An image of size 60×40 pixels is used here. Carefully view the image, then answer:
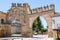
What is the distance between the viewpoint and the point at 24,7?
1473 centimetres

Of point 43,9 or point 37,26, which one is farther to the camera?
point 37,26

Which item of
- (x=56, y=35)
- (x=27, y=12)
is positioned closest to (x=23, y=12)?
(x=27, y=12)

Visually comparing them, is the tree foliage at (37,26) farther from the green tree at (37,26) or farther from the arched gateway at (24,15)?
the arched gateway at (24,15)

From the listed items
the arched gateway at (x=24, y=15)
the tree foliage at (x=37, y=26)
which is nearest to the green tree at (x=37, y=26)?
the tree foliage at (x=37, y=26)

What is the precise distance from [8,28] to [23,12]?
2.20m

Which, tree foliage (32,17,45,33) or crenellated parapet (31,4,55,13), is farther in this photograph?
tree foliage (32,17,45,33)

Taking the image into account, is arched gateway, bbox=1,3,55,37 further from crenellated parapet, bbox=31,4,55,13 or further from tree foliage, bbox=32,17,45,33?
tree foliage, bbox=32,17,45,33

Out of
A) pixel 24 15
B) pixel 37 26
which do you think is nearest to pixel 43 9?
pixel 24 15

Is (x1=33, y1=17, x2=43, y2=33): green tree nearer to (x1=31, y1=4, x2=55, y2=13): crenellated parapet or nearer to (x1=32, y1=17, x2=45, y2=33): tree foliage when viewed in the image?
(x1=32, y1=17, x2=45, y2=33): tree foliage

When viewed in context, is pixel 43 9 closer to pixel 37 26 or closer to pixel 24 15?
pixel 24 15

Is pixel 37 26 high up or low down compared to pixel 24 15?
down

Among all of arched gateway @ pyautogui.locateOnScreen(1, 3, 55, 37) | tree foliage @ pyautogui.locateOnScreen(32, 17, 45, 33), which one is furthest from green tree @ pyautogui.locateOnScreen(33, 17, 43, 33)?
arched gateway @ pyautogui.locateOnScreen(1, 3, 55, 37)

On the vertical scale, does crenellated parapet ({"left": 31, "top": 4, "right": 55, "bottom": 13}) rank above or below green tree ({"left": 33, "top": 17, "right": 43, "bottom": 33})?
above

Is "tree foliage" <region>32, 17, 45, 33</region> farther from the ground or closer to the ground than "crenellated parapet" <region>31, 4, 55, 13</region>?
closer to the ground
